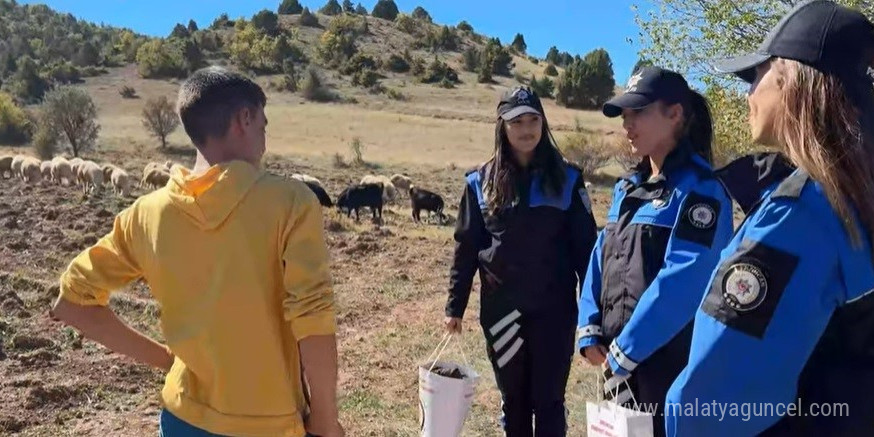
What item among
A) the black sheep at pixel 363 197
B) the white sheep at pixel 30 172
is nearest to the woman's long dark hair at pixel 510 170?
the black sheep at pixel 363 197

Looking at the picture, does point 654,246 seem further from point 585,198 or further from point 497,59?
point 497,59

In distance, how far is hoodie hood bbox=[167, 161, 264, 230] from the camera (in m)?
1.85

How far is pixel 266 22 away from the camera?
8644 centimetres

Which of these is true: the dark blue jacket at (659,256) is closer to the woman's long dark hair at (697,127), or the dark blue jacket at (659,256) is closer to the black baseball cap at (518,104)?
the woman's long dark hair at (697,127)

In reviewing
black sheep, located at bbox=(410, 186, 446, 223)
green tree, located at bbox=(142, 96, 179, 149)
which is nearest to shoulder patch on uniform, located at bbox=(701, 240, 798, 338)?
black sheep, located at bbox=(410, 186, 446, 223)

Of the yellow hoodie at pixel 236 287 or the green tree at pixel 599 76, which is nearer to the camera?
the yellow hoodie at pixel 236 287

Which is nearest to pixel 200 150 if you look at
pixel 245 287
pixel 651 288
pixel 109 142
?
pixel 245 287

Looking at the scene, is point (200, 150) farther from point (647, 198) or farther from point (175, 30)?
point (175, 30)

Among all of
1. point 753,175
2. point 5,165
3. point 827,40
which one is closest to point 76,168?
point 5,165

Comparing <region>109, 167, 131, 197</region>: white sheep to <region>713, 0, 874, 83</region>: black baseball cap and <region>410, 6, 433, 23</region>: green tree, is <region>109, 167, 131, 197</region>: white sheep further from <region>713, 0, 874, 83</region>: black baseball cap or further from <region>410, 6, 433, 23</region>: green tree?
<region>410, 6, 433, 23</region>: green tree

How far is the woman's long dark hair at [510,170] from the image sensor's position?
321cm

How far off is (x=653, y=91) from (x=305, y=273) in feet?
4.81

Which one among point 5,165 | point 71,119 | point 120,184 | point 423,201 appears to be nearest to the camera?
point 120,184

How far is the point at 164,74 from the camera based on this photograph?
6206 centimetres
